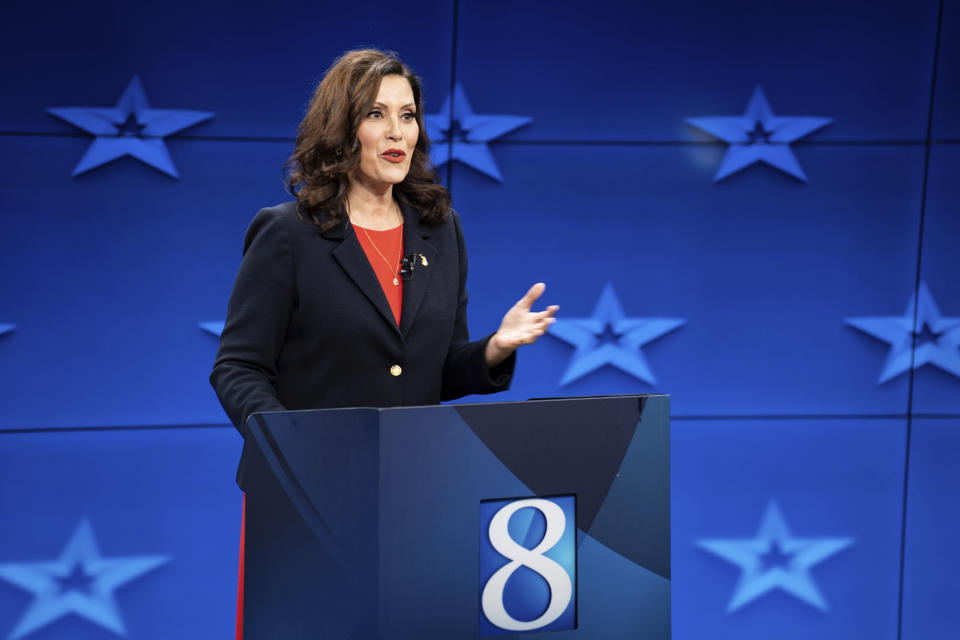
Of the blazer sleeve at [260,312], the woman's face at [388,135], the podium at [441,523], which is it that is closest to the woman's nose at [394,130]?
the woman's face at [388,135]

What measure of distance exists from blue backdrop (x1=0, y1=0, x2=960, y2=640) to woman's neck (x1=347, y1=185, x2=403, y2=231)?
1.33 metres

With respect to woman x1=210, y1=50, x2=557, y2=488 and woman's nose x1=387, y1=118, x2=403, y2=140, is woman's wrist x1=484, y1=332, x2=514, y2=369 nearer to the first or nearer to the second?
woman x1=210, y1=50, x2=557, y2=488

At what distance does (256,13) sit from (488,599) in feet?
8.06

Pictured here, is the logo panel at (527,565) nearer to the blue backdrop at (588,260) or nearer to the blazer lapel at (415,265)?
the blazer lapel at (415,265)

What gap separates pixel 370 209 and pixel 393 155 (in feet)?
0.41

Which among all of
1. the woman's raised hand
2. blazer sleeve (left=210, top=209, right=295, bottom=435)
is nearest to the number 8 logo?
the woman's raised hand

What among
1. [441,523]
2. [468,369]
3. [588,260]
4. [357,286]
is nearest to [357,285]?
[357,286]

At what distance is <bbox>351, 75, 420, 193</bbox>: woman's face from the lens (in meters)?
1.65

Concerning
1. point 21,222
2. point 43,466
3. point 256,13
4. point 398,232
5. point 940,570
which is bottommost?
point 940,570

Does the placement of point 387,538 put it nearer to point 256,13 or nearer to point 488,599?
point 488,599

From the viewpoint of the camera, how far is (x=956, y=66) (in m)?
3.16

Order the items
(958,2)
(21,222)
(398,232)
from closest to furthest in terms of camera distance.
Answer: (398,232), (21,222), (958,2)

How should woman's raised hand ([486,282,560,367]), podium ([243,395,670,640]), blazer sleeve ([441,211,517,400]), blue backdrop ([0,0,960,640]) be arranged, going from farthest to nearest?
blue backdrop ([0,0,960,640]) → blazer sleeve ([441,211,517,400]) → woman's raised hand ([486,282,560,367]) → podium ([243,395,670,640])

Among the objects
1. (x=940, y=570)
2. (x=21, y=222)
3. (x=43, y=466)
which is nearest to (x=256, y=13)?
(x=21, y=222)
